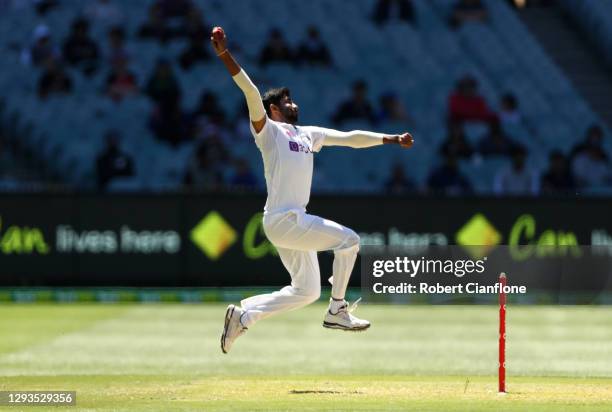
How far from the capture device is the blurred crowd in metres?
19.8

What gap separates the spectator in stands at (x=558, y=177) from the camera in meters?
20.1

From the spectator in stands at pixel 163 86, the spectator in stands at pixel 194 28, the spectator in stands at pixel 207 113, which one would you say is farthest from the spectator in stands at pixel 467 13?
the spectator in stands at pixel 163 86

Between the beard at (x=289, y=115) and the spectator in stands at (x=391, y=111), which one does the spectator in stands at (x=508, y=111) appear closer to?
the spectator in stands at (x=391, y=111)

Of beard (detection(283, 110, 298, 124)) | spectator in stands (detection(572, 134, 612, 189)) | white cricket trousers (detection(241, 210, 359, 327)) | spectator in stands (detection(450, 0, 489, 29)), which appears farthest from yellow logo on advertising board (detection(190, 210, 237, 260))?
beard (detection(283, 110, 298, 124))

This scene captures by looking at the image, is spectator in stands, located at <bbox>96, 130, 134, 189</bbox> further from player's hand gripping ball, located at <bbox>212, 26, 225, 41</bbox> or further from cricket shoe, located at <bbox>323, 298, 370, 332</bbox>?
player's hand gripping ball, located at <bbox>212, 26, 225, 41</bbox>

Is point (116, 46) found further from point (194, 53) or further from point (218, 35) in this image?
point (218, 35)

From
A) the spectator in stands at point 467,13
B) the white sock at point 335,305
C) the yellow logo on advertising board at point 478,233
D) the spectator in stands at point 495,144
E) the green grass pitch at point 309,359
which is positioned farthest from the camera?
the spectator in stands at point 467,13

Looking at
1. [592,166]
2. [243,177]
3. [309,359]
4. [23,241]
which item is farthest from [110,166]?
[309,359]

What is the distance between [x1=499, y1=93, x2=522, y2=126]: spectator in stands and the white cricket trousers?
11.6 metres

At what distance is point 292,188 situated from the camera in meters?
10.3

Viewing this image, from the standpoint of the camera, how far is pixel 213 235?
1916 cm

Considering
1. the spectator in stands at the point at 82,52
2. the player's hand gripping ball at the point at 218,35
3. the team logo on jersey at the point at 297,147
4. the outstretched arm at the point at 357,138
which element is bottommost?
the team logo on jersey at the point at 297,147

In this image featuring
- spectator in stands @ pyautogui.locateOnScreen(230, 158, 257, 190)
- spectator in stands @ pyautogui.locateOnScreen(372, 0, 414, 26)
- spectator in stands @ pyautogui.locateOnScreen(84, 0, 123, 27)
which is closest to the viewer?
spectator in stands @ pyautogui.locateOnScreen(230, 158, 257, 190)

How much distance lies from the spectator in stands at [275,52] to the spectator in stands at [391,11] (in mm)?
2069
